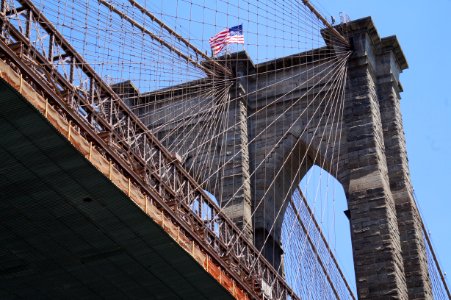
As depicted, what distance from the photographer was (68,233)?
2555 cm

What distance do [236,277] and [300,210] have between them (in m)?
15.8

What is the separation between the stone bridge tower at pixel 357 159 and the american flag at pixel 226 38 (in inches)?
24.1

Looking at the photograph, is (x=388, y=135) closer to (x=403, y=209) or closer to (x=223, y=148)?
(x=403, y=209)

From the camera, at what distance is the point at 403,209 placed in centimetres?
3656

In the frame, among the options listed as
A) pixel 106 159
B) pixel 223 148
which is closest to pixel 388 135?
pixel 223 148

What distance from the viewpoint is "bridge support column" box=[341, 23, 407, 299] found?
34.3 m

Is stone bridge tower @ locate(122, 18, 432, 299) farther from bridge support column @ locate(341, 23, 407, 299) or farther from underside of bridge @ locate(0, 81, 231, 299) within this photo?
underside of bridge @ locate(0, 81, 231, 299)

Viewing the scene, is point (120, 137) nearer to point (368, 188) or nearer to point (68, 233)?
point (68, 233)

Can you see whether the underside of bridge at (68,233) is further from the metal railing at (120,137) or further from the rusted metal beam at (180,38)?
the rusted metal beam at (180,38)

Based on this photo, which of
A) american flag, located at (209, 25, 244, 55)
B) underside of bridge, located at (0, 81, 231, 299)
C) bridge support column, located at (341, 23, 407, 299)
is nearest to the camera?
underside of bridge, located at (0, 81, 231, 299)

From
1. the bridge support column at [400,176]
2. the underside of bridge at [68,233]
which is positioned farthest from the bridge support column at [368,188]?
the underside of bridge at [68,233]

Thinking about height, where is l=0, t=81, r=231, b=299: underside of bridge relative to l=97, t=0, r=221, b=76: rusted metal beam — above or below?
below

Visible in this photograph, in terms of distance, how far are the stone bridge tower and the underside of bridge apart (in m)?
7.99

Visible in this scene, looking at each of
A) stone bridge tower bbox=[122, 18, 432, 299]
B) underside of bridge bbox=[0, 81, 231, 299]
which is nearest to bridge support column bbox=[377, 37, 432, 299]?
stone bridge tower bbox=[122, 18, 432, 299]
